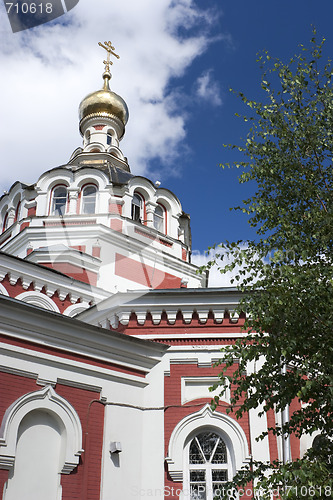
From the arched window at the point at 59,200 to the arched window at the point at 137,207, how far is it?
258cm

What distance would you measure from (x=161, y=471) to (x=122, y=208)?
482 inches

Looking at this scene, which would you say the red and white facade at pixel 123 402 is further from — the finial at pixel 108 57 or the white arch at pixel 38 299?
the finial at pixel 108 57

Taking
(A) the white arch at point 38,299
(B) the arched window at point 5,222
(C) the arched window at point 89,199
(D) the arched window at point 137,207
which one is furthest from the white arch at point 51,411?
(B) the arched window at point 5,222

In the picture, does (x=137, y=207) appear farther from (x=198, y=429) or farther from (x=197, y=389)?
(x=198, y=429)

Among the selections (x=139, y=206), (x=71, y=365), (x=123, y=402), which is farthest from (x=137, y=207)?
(x=71, y=365)

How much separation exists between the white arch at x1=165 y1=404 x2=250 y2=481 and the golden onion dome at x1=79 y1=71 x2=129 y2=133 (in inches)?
853

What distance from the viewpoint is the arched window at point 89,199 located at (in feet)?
66.1

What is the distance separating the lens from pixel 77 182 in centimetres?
2047

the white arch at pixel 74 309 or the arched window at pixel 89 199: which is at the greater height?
the arched window at pixel 89 199

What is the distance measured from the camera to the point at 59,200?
805 inches

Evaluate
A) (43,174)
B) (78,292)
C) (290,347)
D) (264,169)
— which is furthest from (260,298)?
(43,174)

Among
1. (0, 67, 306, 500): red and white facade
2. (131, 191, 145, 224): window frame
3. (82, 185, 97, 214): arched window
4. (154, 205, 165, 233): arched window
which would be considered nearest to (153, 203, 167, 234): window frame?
(154, 205, 165, 233): arched window

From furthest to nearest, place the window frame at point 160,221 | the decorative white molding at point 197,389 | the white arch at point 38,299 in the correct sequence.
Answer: the window frame at point 160,221, the white arch at point 38,299, the decorative white molding at point 197,389

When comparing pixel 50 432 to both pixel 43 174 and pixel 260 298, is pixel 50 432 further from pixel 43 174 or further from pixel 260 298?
pixel 43 174
